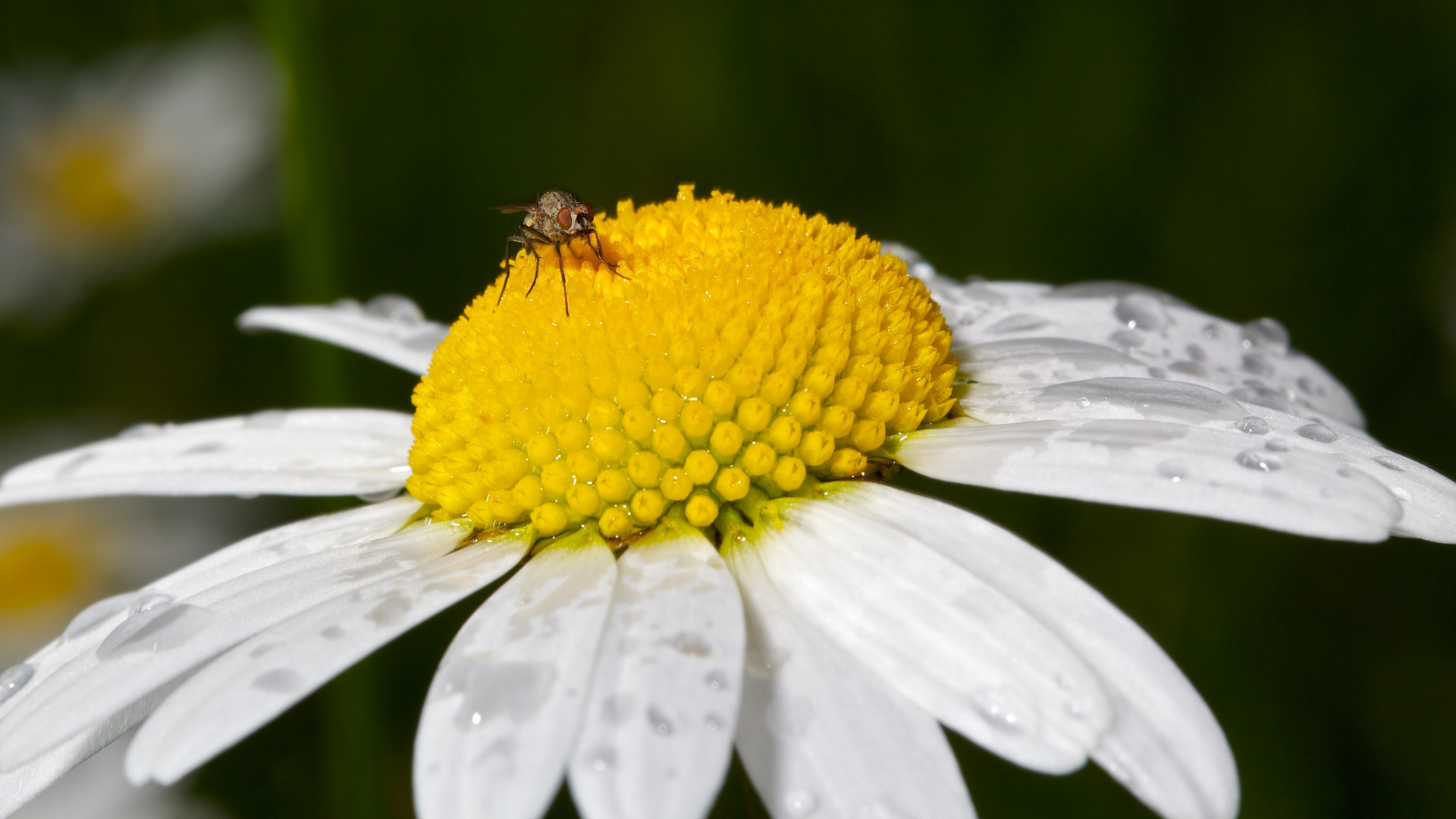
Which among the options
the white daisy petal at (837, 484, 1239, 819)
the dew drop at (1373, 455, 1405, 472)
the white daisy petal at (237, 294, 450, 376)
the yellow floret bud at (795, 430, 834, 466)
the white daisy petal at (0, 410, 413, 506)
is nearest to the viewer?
the white daisy petal at (837, 484, 1239, 819)

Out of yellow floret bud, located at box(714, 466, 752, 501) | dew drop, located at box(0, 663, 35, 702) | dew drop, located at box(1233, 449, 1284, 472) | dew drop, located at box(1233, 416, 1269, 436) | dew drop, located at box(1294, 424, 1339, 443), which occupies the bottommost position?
dew drop, located at box(0, 663, 35, 702)

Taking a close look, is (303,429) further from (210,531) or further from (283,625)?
(210,531)

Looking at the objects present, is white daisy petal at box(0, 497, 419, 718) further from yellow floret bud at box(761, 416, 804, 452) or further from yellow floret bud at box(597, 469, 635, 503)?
yellow floret bud at box(761, 416, 804, 452)

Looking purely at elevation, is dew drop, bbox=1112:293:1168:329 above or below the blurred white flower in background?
above

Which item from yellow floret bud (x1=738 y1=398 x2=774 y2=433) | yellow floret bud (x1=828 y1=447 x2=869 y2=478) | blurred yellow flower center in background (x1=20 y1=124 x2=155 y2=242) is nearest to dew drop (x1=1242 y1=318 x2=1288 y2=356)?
yellow floret bud (x1=828 y1=447 x2=869 y2=478)

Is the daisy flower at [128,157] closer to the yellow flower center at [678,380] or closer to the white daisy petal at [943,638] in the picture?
the yellow flower center at [678,380]

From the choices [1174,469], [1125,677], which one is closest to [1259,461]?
[1174,469]

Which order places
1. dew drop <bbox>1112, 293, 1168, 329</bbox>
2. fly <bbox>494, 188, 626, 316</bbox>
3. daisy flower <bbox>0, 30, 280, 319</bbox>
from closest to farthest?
fly <bbox>494, 188, 626, 316</bbox>, dew drop <bbox>1112, 293, 1168, 329</bbox>, daisy flower <bbox>0, 30, 280, 319</bbox>
